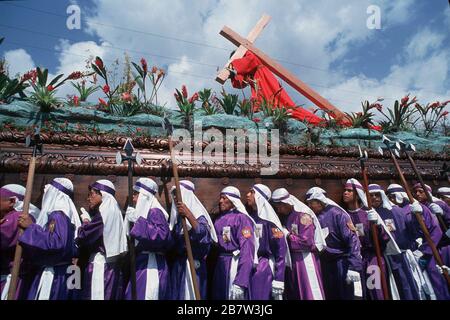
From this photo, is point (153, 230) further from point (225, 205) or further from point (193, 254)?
point (225, 205)

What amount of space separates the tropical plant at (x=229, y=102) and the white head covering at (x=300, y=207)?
2568 mm

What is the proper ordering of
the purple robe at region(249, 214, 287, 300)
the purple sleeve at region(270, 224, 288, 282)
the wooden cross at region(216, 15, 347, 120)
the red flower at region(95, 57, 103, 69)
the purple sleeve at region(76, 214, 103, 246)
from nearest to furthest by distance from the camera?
the purple sleeve at region(76, 214, 103, 246), the purple robe at region(249, 214, 287, 300), the purple sleeve at region(270, 224, 288, 282), the red flower at region(95, 57, 103, 69), the wooden cross at region(216, 15, 347, 120)

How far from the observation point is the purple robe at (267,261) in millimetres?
3633

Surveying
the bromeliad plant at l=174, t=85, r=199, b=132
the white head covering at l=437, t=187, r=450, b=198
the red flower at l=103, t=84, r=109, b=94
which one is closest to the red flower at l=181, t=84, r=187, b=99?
the bromeliad plant at l=174, t=85, r=199, b=132

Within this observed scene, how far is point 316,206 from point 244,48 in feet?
18.8

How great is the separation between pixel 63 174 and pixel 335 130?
5.56m

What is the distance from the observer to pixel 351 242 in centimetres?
395

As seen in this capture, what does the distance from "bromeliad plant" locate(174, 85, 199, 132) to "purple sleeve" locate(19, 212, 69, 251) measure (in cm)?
292

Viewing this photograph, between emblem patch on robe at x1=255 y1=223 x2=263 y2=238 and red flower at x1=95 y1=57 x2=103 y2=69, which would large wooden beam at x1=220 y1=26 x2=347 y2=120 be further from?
emblem patch on robe at x1=255 y1=223 x2=263 y2=238

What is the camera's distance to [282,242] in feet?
12.6

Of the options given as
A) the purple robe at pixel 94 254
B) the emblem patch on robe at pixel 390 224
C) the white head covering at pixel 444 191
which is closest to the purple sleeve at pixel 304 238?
the emblem patch on robe at pixel 390 224

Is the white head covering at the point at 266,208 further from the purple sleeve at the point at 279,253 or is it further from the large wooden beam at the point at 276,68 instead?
the large wooden beam at the point at 276,68

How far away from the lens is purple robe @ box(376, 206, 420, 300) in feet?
13.8
